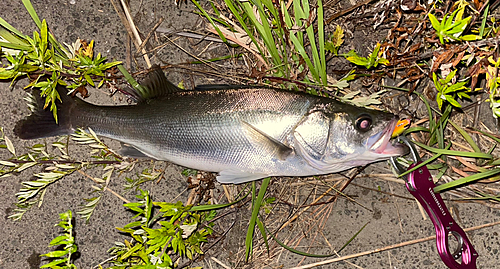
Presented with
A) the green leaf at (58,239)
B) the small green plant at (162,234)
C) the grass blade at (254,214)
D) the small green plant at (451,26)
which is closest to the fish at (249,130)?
the grass blade at (254,214)

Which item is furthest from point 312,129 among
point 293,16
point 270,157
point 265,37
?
point 293,16

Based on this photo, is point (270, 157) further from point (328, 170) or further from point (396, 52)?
point (396, 52)

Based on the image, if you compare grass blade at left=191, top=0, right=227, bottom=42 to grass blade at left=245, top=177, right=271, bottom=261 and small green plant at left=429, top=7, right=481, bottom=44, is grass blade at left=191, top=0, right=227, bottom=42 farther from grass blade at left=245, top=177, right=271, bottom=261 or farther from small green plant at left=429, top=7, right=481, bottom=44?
small green plant at left=429, top=7, right=481, bottom=44

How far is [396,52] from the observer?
2648mm

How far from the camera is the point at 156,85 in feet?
9.12

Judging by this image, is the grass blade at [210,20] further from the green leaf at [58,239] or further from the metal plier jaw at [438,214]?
the green leaf at [58,239]

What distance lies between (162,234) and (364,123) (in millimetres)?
1517

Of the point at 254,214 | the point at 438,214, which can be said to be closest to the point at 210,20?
the point at 254,214

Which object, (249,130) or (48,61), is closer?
(249,130)

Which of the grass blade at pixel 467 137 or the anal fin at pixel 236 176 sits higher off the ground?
the anal fin at pixel 236 176

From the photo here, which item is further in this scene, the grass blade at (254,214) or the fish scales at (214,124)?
the grass blade at (254,214)

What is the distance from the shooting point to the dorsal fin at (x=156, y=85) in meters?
2.77

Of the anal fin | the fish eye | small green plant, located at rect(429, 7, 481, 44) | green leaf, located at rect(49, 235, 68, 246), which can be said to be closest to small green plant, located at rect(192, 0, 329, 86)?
the fish eye

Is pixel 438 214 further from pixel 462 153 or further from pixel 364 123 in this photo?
pixel 364 123
